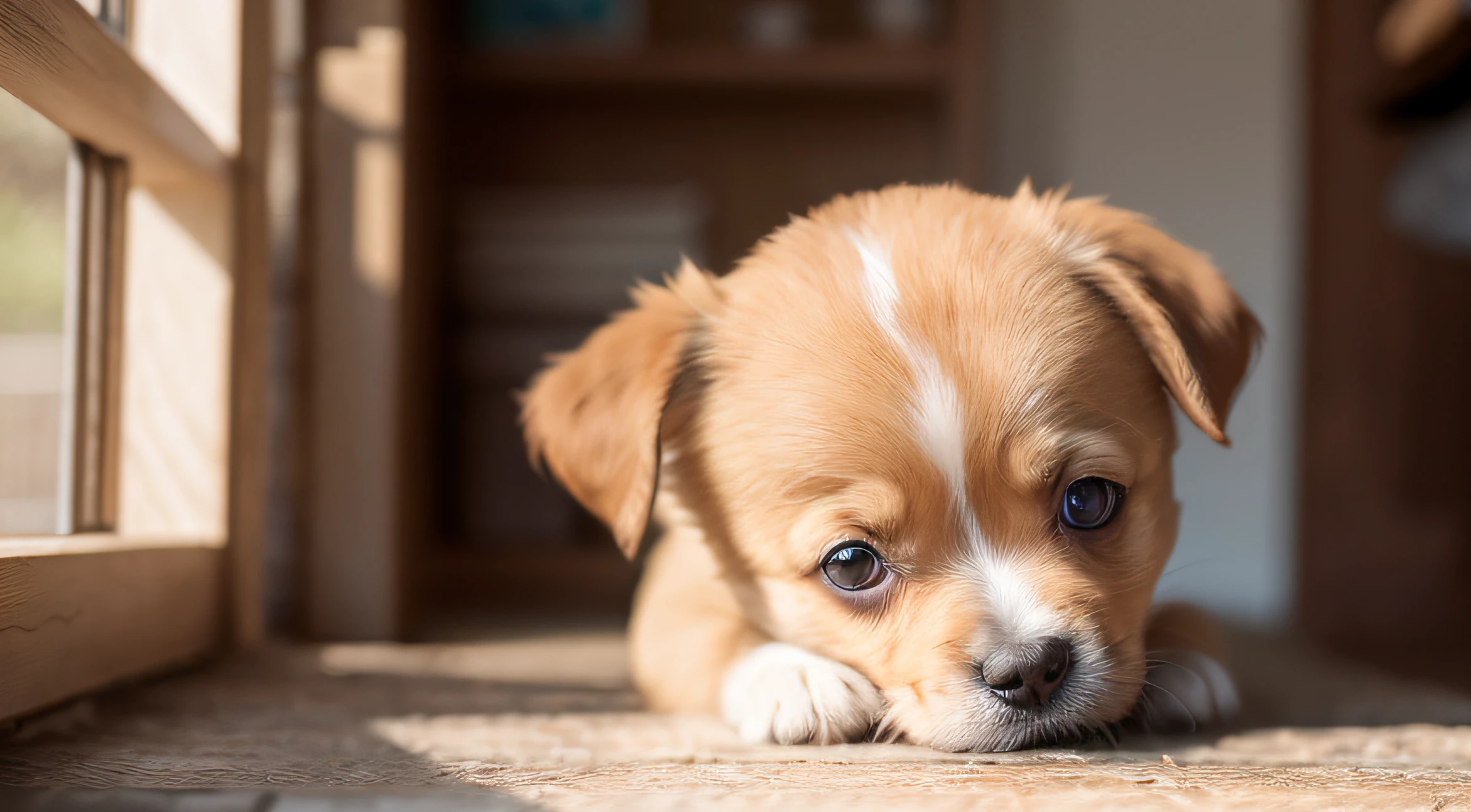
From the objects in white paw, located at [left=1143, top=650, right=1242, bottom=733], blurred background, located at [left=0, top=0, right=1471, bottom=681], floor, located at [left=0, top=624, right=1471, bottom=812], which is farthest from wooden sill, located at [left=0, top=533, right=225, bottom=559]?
white paw, located at [left=1143, top=650, right=1242, bottom=733]

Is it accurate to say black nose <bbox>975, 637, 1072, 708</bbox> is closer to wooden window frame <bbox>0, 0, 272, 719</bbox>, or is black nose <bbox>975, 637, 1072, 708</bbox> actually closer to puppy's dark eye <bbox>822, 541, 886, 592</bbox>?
puppy's dark eye <bbox>822, 541, 886, 592</bbox>

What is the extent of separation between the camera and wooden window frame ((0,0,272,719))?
1444mm

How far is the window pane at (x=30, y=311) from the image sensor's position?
1446mm

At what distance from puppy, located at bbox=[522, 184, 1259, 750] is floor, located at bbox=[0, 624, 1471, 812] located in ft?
0.29

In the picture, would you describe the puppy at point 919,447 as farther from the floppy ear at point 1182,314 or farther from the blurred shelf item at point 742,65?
the blurred shelf item at point 742,65

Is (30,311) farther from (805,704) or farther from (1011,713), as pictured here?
(1011,713)

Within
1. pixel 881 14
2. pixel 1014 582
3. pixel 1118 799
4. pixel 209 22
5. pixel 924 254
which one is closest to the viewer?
pixel 1118 799

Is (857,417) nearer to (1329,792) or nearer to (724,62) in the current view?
(1329,792)

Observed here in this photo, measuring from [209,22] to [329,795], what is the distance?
156 cm

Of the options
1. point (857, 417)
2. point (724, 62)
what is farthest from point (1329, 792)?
point (724, 62)

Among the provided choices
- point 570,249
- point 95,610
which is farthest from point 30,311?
point 570,249

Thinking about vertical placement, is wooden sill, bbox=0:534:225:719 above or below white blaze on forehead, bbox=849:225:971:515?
below

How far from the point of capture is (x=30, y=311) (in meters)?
1.55

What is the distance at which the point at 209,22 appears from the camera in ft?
6.44
